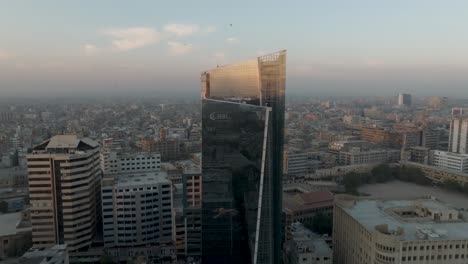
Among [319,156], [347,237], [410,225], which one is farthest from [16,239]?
[319,156]

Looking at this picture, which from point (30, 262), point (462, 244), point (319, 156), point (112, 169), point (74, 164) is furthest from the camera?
point (319, 156)

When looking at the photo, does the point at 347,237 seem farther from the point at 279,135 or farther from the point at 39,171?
the point at 39,171

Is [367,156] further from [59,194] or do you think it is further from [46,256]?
[46,256]

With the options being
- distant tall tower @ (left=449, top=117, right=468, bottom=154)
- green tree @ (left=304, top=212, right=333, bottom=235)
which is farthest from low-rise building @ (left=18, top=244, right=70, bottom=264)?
distant tall tower @ (left=449, top=117, right=468, bottom=154)

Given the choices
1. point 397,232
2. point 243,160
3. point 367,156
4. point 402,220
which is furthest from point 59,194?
point 367,156

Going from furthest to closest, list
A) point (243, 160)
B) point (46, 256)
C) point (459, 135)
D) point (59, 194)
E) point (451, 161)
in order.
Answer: point (459, 135) → point (451, 161) → point (59, 194) → point (243, 160) → point (46, 256)

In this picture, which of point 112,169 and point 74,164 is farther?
point 112,169

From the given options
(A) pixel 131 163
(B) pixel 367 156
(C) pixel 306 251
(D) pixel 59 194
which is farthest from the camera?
(B) pixel 367 156
